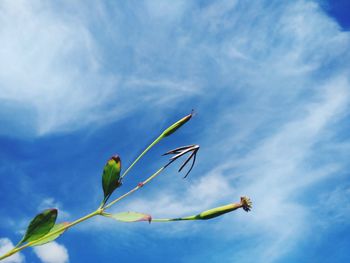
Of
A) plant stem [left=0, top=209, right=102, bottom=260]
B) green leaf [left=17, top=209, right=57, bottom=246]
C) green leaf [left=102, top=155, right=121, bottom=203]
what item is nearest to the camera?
plant stem [left=0, top=209, right=102, bottom=260]

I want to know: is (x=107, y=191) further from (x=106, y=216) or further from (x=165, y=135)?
(x=165, y=135)

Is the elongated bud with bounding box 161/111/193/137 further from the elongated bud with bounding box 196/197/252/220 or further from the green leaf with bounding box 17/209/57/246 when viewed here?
the green leaf with bounding box 17/209/57/246

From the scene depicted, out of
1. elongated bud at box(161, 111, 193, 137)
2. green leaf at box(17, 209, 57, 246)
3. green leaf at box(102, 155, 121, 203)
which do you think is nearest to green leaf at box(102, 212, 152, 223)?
green leaf at box(102, 155, 121, 203)

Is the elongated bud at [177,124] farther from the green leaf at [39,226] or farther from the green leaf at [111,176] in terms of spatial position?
the green leaf at [39,226]

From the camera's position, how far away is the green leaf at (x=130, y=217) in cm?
138

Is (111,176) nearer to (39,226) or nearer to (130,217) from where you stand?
(130,217)

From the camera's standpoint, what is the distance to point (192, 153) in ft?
4.68

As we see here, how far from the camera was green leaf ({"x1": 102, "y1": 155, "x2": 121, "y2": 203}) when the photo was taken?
1.43 m

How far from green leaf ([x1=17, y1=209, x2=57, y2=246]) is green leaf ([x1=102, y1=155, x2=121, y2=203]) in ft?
0.74

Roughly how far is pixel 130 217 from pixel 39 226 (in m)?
0.34

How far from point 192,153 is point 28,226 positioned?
68 centimetres

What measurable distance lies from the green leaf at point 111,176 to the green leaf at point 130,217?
88 mm

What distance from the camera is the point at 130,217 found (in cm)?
142

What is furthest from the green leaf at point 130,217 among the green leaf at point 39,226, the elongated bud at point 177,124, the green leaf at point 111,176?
the elongated bud at point 177,124
